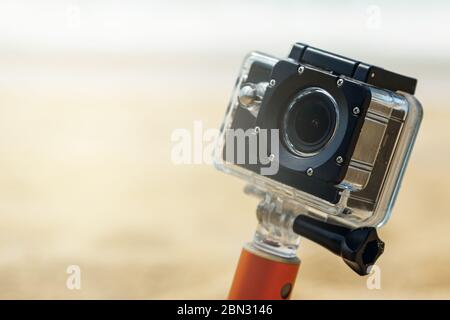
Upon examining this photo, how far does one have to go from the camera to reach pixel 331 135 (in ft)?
2.43

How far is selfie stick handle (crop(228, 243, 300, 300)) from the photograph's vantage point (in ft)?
2.57

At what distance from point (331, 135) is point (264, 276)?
15cm

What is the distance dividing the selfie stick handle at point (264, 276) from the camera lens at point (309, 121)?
0.36 feet

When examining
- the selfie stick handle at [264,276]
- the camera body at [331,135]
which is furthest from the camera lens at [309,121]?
the selfie stick handle at [264,276]

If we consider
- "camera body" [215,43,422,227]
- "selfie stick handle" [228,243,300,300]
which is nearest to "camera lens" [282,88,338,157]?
"camera body" [215,43,422,227]

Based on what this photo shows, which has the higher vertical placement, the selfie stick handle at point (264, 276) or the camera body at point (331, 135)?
the camera body at point (331, 135)

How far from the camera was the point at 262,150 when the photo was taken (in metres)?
0.80

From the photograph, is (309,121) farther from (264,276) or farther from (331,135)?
(264,276)

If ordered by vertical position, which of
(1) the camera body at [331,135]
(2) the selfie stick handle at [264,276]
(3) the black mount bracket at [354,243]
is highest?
(1) the camera body at [331,135]

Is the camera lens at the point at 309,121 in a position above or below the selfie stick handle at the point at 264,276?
above

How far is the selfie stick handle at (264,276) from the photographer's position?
2.57ft

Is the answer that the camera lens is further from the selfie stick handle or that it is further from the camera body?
the selfie stick handle

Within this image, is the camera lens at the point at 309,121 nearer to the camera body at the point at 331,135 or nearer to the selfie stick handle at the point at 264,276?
the camera body at the point at 331,135

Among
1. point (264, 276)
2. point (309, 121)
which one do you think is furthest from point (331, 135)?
point (264, 276)
